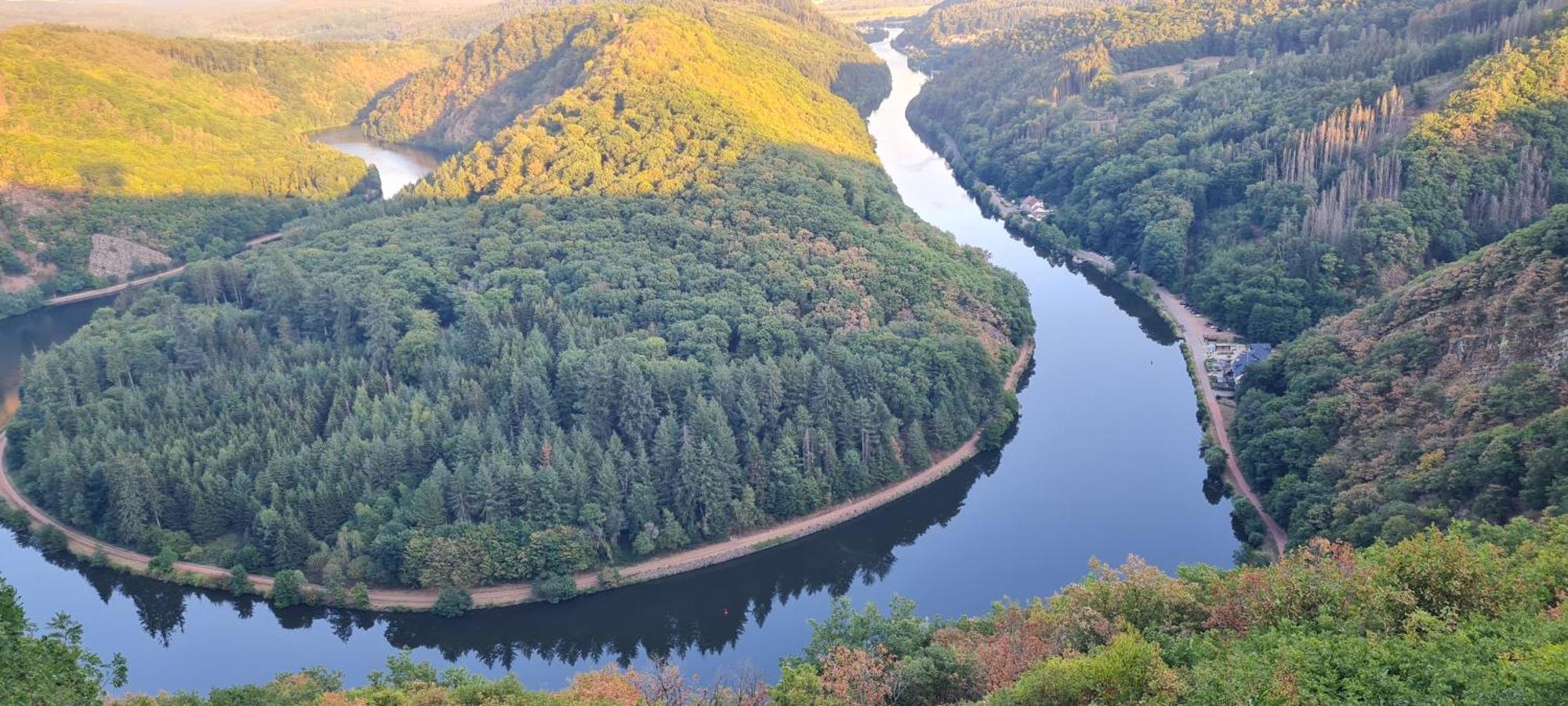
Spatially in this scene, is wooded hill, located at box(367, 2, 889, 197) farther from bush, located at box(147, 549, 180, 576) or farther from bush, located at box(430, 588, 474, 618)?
bush, located at box(430, 588, 474, 618)

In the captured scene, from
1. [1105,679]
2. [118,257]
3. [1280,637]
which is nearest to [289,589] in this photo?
[1105,679]

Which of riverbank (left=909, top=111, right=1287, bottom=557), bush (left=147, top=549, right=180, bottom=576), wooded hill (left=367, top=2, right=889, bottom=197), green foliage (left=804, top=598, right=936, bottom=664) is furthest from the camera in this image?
wooded hill (left=367, top=2, right=889, bottom=197)

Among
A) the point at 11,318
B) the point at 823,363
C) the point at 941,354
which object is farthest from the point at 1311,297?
the point at 11,318

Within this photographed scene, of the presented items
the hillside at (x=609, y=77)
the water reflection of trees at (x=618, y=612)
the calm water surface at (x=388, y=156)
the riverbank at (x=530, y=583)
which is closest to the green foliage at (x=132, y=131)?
the calm water surface at (x=388, y=156)

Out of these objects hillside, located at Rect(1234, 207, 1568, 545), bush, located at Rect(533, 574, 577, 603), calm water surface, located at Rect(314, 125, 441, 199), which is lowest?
calm water surface, located at Rect(314, 125, 441, 199)

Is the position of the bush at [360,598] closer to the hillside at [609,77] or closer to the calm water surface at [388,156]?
the hillside at [609,77]

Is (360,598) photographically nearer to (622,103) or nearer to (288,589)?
(288,589)

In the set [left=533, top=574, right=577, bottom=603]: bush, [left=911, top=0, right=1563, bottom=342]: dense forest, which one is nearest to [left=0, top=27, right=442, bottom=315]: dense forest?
[left=533, top=574, right=577, bottom=603]: bush
